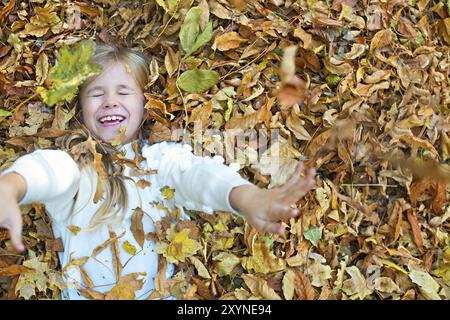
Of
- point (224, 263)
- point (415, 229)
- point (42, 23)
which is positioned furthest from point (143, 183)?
point (415, 229)

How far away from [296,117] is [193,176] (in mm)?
361

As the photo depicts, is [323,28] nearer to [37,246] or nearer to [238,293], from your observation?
[238,293]

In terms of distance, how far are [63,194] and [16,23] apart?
506 millimetres

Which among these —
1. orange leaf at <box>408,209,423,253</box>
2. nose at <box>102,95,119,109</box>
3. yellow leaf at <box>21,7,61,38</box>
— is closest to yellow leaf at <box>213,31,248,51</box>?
nose at <box>102,95,119,109</box>

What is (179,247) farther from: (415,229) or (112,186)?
(415,229)

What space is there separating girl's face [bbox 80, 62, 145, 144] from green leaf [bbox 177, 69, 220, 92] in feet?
0.40

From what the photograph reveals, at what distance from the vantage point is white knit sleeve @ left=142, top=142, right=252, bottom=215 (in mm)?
1219

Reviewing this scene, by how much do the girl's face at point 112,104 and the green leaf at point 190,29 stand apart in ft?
0.54

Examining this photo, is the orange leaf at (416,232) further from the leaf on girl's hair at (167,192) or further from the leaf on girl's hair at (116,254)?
the leaf on girl's hair at (116,254)

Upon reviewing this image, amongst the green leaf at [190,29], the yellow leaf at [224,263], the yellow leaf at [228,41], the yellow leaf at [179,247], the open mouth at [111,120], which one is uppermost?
the green leaf at [190,29]

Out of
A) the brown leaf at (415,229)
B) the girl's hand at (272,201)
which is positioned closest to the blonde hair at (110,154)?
the girl's hand at (272,201)

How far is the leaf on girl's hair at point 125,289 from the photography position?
1365 mm

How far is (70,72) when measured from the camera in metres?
1.31
